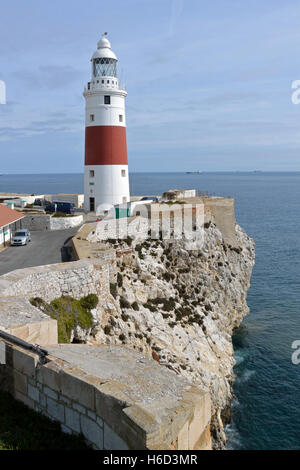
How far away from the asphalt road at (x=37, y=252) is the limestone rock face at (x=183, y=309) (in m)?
3.74

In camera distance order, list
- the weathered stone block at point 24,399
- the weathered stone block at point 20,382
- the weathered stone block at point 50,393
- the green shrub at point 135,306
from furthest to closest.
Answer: the green shrub at point 135,306 → the weathered stone block at point 20,382 → the weathered stone block at point 24,399 → the weathered stone block at point 50,393

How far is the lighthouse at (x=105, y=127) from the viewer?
35.2 metres

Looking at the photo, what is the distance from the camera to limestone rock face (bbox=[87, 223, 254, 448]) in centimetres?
2034

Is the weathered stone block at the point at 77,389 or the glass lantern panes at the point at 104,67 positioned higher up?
the glass lantern panes at the point at 104,67

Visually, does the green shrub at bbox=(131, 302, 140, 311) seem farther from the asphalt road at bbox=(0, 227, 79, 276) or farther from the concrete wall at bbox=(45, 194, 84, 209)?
the concrete wall at bbox=(45, 194, 84, 209)

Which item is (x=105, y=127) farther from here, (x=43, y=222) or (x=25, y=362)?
(x=25, y=362)

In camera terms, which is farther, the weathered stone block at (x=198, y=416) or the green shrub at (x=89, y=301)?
the green shrub at (x=89, y=301)

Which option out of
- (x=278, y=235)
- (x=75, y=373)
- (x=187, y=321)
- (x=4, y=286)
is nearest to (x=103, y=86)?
(x=187, y=321)

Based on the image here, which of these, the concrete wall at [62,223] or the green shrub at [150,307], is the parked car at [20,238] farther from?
the green shrub at [150,307]

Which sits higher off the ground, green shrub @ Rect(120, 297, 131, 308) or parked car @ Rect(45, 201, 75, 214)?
parked car @ Rect(45, 201, 75, 214)

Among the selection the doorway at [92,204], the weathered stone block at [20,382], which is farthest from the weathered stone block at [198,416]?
the doorway at [92,204]

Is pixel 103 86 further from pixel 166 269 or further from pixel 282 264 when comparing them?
pixel 282 264

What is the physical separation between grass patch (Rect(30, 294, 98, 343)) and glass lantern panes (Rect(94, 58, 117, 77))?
2459cm

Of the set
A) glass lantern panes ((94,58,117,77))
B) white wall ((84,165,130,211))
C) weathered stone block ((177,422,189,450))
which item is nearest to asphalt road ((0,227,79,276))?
white wall ((84,165,130,211))
